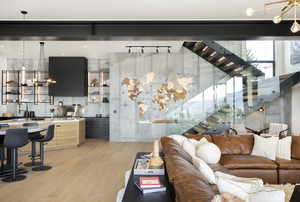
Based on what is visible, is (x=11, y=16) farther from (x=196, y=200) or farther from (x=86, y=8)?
(x=196, y=200)

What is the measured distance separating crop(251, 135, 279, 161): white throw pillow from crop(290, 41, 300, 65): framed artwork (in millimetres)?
5241

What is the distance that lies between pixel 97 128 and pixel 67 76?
238 centimetres

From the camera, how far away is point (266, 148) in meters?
4.15

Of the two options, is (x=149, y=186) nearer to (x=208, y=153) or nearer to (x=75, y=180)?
(x=208, y=153)

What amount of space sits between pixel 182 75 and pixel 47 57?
17.8ft

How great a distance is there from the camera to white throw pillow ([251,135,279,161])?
4.08 metres

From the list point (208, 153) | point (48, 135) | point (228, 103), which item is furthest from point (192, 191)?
point (228, 103)

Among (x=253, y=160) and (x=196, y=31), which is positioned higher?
(x=196, y=31)

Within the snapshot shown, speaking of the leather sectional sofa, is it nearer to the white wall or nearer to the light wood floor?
the light wood floor

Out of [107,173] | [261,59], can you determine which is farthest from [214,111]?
[107,173]

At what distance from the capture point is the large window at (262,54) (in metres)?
9.36

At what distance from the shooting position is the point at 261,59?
9477 mm

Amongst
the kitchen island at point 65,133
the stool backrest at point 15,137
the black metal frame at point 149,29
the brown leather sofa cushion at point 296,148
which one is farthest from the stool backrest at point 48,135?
the brown leather sofa cushion at point 296,148

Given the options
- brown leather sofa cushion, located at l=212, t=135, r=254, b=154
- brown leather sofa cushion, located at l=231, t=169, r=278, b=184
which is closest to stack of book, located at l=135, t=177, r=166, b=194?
brown leather sofa cushion, located at l=231, t=169, r=278, b=184
